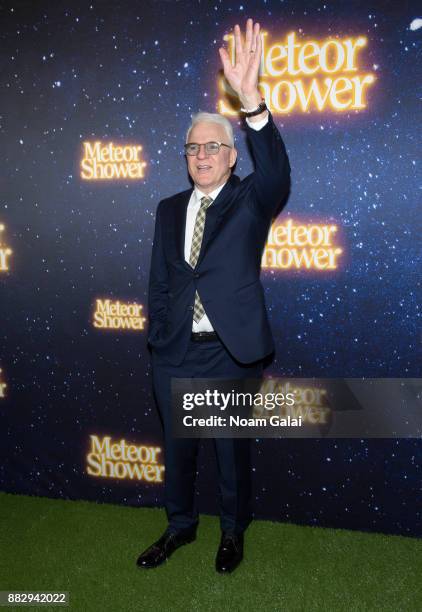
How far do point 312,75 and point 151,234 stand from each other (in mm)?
950

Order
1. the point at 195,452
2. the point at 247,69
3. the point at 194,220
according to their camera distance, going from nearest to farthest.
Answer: the point at 247,69 → the point at 194,220 → the point at 195,452

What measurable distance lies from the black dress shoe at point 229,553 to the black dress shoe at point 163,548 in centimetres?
18

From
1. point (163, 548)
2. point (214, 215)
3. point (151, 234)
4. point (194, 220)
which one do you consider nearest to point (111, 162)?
point (151, 234)

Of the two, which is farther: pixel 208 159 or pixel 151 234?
pixel 151 234

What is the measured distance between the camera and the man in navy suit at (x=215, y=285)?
2076mm

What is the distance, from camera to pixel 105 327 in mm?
2676

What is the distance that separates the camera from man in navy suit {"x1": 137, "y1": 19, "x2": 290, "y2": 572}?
6.81ft

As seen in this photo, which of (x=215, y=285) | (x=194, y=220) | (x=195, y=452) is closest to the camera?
(x=215, y=285)

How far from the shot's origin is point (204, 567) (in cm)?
225

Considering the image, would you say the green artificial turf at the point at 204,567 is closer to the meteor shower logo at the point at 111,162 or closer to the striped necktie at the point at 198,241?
the striped necktie at the point at 198,241

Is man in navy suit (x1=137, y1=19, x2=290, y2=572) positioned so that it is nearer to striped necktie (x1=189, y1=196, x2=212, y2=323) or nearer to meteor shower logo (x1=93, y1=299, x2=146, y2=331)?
striped necktie (x1=189, y1=196, x2=212, y2=323)

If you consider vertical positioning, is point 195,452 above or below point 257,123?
below

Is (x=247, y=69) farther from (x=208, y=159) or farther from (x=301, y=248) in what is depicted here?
(x=301, y=248)

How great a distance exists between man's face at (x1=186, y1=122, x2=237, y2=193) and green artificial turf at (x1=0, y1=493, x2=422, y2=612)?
1513mm
